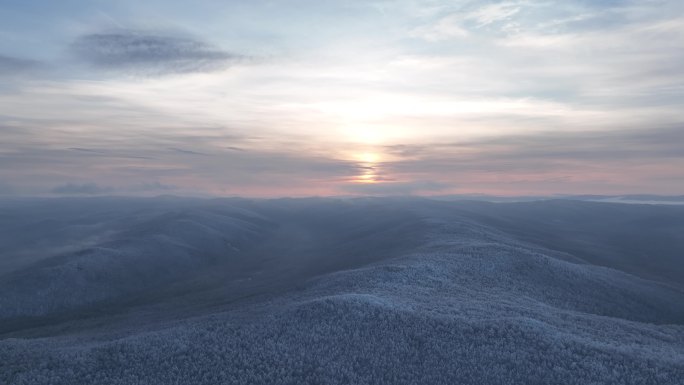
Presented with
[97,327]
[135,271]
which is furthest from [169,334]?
[135,271]

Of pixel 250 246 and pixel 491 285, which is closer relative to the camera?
pixel 491 285

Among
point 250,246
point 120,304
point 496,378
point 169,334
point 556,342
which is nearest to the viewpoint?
point 496,378

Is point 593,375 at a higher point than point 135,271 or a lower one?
higher

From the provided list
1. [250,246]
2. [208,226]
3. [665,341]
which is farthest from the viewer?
[208,226]

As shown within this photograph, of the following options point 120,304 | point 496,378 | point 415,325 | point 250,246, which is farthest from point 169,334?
point 250,246

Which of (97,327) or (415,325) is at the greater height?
(415,325)

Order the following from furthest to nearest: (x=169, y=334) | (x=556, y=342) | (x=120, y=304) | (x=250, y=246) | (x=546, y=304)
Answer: (x=250, y=246), (x=120, y=304), (x=546, y=304), (x=169, y=334), (x=556, y=342)

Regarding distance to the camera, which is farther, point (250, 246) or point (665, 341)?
point (250, 246)

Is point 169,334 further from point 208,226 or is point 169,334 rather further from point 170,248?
point 208,226

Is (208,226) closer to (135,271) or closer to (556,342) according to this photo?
(135,271)
